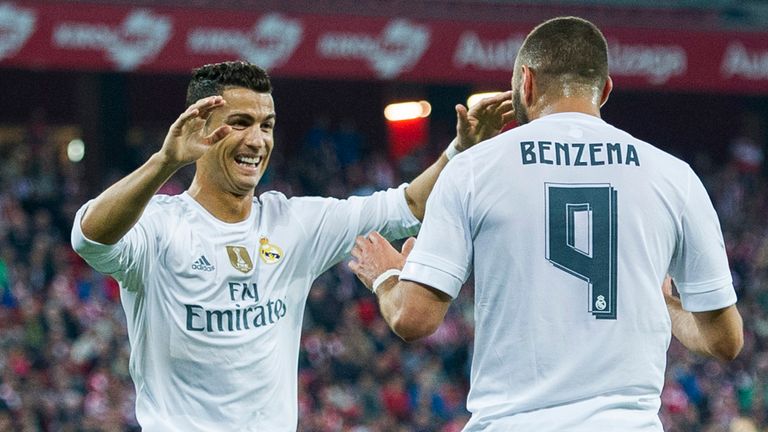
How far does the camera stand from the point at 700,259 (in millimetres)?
3629

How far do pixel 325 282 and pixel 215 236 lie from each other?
1259 centimetres

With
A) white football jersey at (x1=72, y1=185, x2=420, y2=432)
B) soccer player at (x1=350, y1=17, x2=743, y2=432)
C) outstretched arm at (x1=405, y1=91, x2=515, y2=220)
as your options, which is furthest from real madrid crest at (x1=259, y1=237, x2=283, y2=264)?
soccer player at (x1=350, y1=17, x2=743, y2=432)

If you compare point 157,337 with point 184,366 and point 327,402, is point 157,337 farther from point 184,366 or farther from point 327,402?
point 327,402

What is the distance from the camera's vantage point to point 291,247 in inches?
194

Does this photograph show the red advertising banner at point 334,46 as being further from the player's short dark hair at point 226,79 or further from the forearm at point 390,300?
the forearm at point 390,300

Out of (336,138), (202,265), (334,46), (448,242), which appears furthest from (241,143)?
(336,138)

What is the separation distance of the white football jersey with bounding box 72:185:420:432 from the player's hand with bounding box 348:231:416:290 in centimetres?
83

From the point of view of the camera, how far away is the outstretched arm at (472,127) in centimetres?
484

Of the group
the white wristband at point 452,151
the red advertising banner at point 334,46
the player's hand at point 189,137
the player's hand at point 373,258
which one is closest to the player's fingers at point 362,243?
the player's hand at point 373,258

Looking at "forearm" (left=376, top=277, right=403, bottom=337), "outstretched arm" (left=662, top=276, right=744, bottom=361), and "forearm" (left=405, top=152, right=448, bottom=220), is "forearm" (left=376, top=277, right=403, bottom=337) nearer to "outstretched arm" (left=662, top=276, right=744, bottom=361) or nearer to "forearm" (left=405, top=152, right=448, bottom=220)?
"outstretched arm" (left=662, top=276, right=744, bottom=361)

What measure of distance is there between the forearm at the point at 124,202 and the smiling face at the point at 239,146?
0.60 meters

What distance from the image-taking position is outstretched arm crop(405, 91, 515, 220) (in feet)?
15.9

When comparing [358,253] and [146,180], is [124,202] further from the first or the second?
[358,253]

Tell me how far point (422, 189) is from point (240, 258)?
2.33 ft
